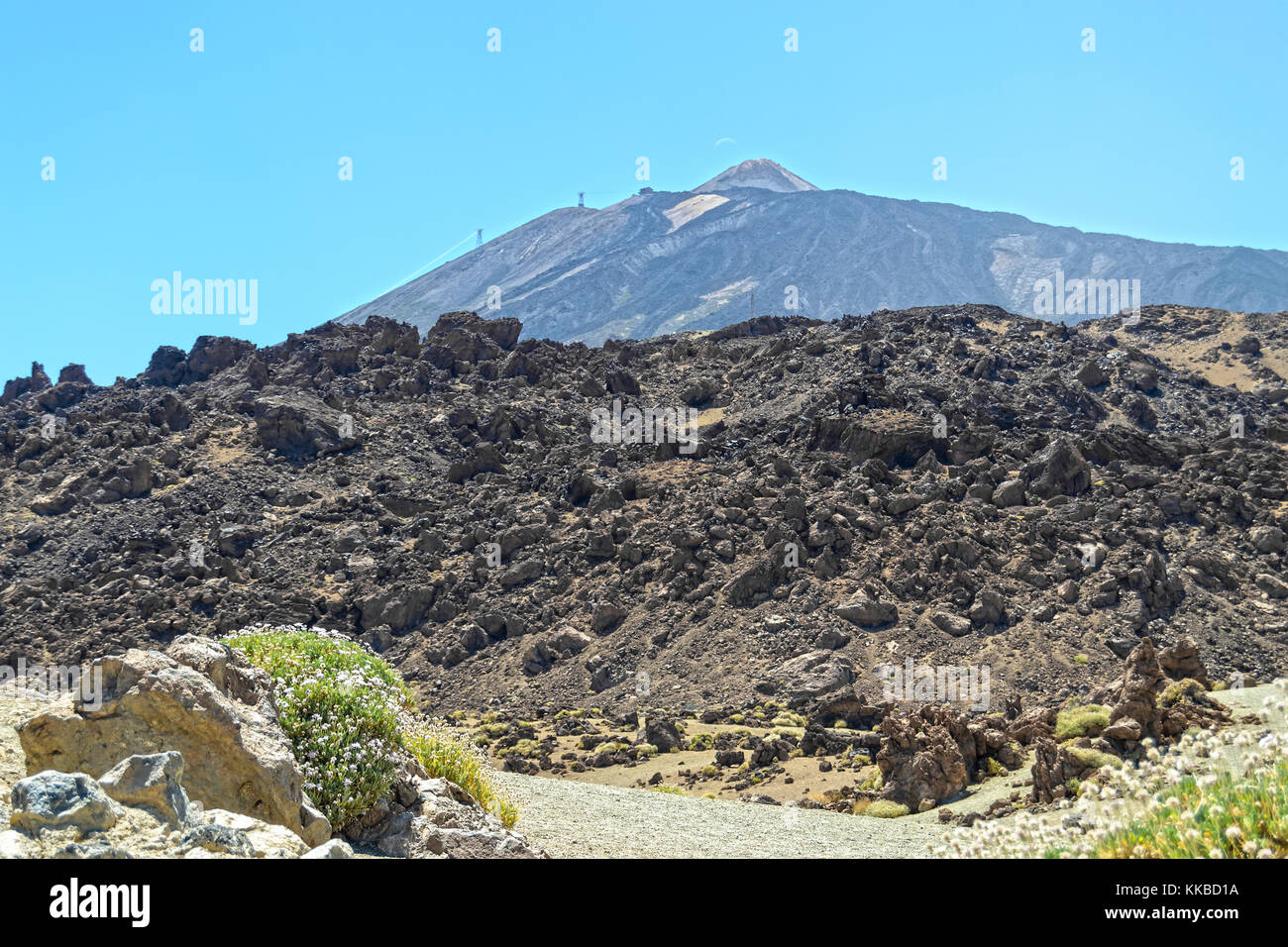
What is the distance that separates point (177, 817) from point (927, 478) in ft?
104

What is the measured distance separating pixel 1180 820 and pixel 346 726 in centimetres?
655

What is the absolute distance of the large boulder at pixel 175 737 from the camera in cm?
728

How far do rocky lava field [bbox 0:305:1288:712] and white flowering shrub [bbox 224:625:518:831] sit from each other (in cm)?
1763

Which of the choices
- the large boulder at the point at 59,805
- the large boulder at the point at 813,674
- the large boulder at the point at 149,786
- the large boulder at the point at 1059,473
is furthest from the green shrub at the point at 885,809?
the large boulder at the point at 1059,473

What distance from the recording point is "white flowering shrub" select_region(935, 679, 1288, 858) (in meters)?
4.67

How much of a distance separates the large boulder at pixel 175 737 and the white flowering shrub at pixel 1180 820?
14.9ft

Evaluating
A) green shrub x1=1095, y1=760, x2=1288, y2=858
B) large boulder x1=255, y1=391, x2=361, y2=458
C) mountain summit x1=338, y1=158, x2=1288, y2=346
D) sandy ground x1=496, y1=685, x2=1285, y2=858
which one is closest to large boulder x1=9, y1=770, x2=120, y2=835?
green shrub x1=1095, y1=760, x2=1288, y2=858

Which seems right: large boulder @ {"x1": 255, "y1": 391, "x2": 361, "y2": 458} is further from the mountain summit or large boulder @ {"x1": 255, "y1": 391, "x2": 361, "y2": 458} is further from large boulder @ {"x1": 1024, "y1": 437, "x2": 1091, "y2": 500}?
the mountain summit

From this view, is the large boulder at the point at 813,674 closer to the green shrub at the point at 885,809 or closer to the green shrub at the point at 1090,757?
the green shrub at the point at 885,809

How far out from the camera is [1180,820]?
4.79 m

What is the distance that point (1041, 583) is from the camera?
3008 cm
